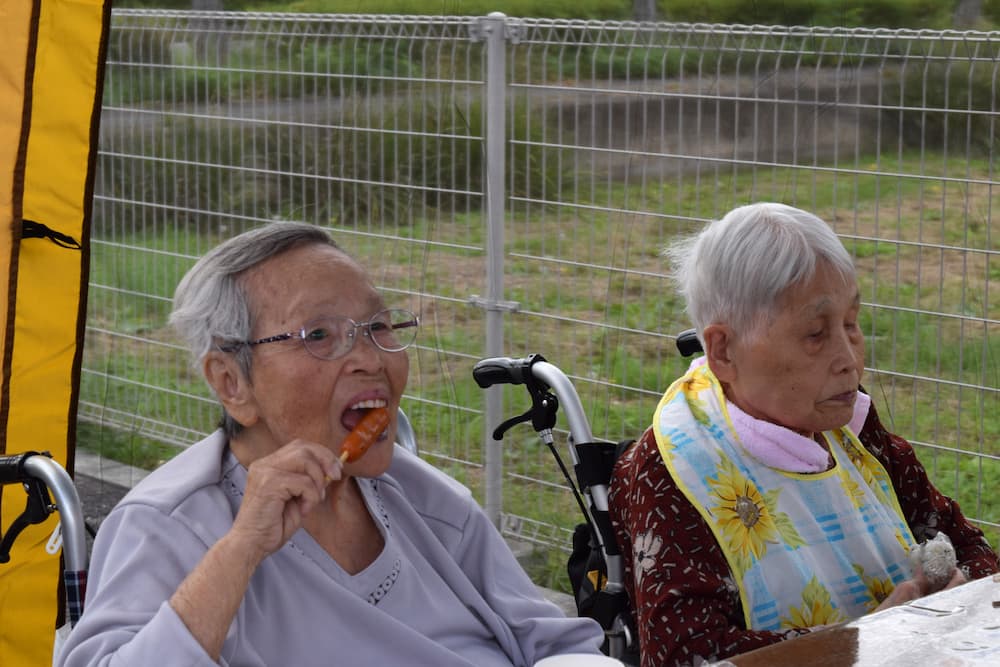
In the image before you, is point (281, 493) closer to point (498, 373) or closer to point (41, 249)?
point (498, 373)

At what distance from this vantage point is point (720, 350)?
2.57 meters

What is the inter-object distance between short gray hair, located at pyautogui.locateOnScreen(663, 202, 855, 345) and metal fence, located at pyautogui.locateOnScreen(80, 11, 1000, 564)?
1.11m

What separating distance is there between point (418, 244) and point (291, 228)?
2.43m

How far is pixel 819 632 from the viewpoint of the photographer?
75.5 inches

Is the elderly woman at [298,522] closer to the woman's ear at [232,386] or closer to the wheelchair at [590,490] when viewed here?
the woman's ear at [232,386]

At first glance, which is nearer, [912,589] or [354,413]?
[354,413]

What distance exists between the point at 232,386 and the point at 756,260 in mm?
917

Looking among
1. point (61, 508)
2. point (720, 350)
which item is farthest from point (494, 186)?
point (61, 508)

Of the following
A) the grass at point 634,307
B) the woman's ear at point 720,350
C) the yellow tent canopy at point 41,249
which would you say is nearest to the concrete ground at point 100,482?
the grass at point 634,307

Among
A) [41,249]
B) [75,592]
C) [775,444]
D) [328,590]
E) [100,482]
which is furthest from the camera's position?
[100,482]

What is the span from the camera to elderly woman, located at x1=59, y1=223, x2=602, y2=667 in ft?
6.57

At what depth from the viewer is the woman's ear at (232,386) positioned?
2.22 m

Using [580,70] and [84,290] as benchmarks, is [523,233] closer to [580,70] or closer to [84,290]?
[580,70]

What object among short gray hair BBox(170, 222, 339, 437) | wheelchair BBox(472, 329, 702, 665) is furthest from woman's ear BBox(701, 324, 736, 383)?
short gray hair BBox(170, 222, 339, 437)
